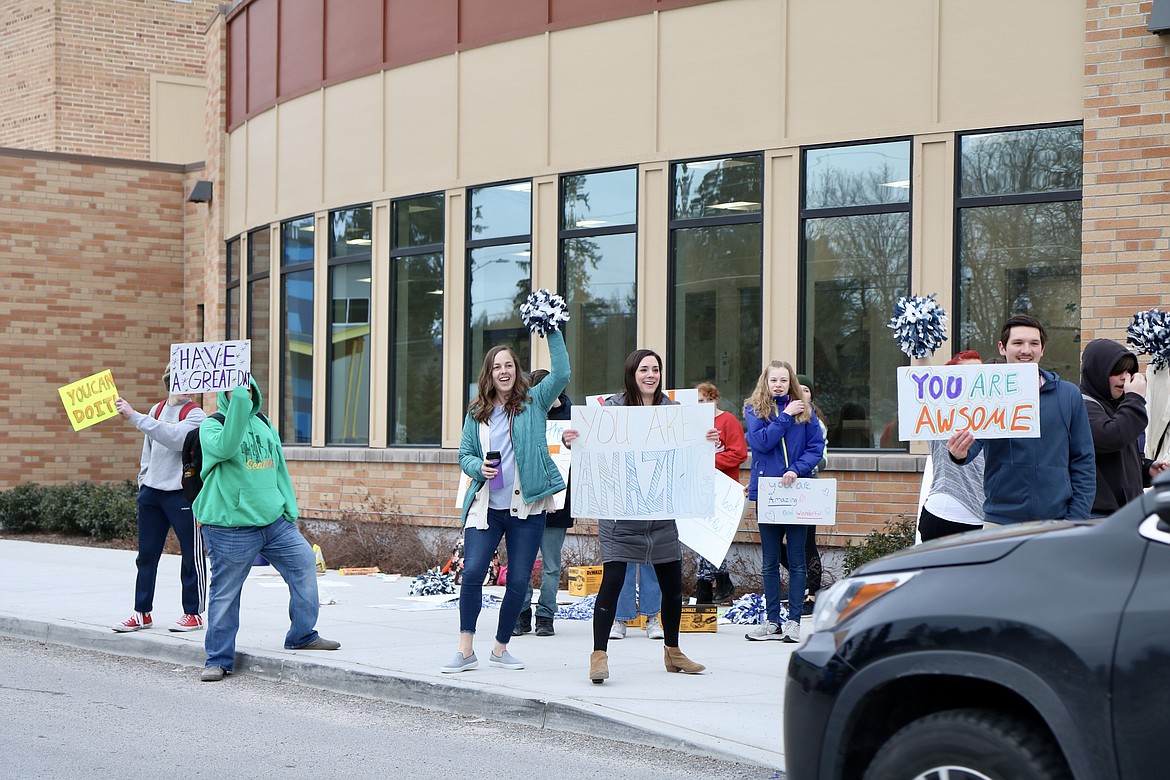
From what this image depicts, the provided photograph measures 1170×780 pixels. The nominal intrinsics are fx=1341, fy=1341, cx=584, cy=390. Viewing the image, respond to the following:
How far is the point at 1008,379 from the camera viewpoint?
629 centimetres

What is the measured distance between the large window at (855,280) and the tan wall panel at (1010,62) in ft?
2.37

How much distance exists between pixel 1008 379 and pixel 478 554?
3375 millimetres

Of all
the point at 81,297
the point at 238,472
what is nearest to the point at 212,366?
the point at 238,472

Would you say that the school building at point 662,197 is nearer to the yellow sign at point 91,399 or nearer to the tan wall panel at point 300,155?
the tan wall panel at point 300,155

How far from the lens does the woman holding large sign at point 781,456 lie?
970 cm

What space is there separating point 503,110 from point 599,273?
2.32m

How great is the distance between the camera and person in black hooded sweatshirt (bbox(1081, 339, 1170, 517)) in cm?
688

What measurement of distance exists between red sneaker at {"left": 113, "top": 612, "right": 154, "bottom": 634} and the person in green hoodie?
5.91ft

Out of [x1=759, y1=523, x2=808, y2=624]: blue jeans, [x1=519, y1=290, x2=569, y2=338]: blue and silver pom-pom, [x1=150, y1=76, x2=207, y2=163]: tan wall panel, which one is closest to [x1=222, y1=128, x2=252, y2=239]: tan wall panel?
[x1=150, y1=76, x2=207, y2=163]: tan wall panel

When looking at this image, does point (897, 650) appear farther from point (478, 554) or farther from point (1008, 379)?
point (478, 554)

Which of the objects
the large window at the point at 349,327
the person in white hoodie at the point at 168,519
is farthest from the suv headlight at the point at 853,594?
the large window at the point at 349,327

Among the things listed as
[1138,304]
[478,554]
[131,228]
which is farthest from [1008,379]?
[131,228]

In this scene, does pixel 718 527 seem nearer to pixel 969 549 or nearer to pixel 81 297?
pixel 969 549

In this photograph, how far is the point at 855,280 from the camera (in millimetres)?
12531
